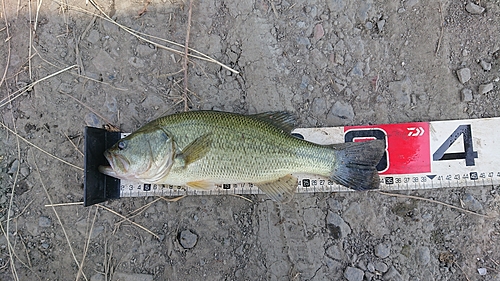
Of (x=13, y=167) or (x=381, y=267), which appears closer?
(x=381, y=267)

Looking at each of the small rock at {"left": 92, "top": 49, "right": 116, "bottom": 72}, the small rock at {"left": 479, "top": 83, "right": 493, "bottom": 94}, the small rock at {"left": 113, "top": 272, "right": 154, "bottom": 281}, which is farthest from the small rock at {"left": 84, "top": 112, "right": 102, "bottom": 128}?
the small rock at {"left": 479, "top": 83, "right": 493, "bottom": 94}

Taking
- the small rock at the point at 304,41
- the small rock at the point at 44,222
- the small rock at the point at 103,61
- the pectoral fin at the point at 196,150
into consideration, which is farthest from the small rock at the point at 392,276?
the small rock at the point at 103,61

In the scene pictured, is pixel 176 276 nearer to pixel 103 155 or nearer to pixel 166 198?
pixel 166 198

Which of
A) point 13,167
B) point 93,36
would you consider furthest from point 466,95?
point 13,167

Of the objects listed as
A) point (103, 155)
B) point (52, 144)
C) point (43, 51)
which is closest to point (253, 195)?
point (103, 155)

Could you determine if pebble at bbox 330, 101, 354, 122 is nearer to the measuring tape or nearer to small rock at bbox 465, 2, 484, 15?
the measuring tape

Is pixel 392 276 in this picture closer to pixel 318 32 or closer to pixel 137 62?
pixel 318 32
